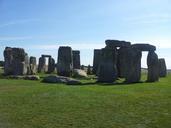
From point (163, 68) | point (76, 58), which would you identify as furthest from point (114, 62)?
point (76, 58)

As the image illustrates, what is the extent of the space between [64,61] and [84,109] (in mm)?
26056

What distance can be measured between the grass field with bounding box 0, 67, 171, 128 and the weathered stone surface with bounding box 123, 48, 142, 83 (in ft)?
31.3

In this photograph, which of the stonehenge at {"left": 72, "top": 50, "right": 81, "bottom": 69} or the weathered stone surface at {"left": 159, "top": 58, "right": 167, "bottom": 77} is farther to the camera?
the stonehenge at {"left": 72, "top": 50, "right": 81, "bottom": 69}

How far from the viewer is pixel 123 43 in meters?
36.4

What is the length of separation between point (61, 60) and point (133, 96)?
22.4 m

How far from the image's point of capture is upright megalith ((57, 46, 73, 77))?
42.8 metres

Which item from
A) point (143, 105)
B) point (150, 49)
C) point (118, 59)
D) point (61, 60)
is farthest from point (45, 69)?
point (143, 105)

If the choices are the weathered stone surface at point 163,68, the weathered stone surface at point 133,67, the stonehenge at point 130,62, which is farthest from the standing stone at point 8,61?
the weathered stone surface at point 163,68

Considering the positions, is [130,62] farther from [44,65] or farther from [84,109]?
[44,65]

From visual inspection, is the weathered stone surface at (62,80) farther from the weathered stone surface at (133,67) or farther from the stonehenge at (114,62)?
the weathered stone surface at (133,67)

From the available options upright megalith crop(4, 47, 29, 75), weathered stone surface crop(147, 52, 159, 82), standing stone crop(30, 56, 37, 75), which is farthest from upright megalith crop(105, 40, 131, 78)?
standing stone crop(30, 56, 37, 75)

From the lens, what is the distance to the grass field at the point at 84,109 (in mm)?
14703

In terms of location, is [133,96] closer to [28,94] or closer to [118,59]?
[28,94]

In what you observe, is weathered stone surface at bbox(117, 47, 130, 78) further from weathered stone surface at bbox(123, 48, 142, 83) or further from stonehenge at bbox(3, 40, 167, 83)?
weathered stone surface at bbox(123, 48, 142, 83)
